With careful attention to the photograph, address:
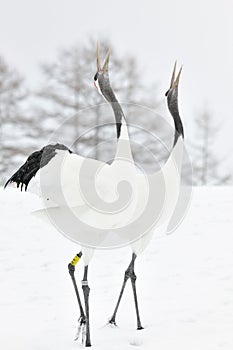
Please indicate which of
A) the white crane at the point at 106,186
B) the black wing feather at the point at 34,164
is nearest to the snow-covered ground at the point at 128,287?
the white crane at the point at 106,186

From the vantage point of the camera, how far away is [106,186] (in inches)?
152

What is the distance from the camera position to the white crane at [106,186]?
12.8 feet

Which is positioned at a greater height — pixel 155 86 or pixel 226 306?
pixel 155 86

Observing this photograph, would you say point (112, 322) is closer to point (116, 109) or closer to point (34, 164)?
point (34, 164)

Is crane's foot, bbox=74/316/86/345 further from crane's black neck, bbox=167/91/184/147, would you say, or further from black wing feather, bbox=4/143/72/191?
crane's black neck, bbox=167/91/184/147

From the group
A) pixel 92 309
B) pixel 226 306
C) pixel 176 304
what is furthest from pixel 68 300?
pixel 226 306

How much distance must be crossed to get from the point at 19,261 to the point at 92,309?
Result: 9.06 ft

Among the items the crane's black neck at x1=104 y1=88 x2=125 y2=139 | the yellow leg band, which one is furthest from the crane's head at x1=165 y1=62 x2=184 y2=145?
the yellow leg band

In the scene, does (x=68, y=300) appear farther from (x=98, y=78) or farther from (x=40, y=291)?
(x=98, y=78)

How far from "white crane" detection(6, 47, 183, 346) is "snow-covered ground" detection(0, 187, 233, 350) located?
637 mm

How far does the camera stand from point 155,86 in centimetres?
1870

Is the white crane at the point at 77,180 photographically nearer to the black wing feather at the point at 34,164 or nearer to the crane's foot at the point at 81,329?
the black wing feather at the point at 34,164

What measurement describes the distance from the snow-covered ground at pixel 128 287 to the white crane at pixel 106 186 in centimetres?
64

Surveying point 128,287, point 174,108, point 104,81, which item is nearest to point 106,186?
point 104,81
